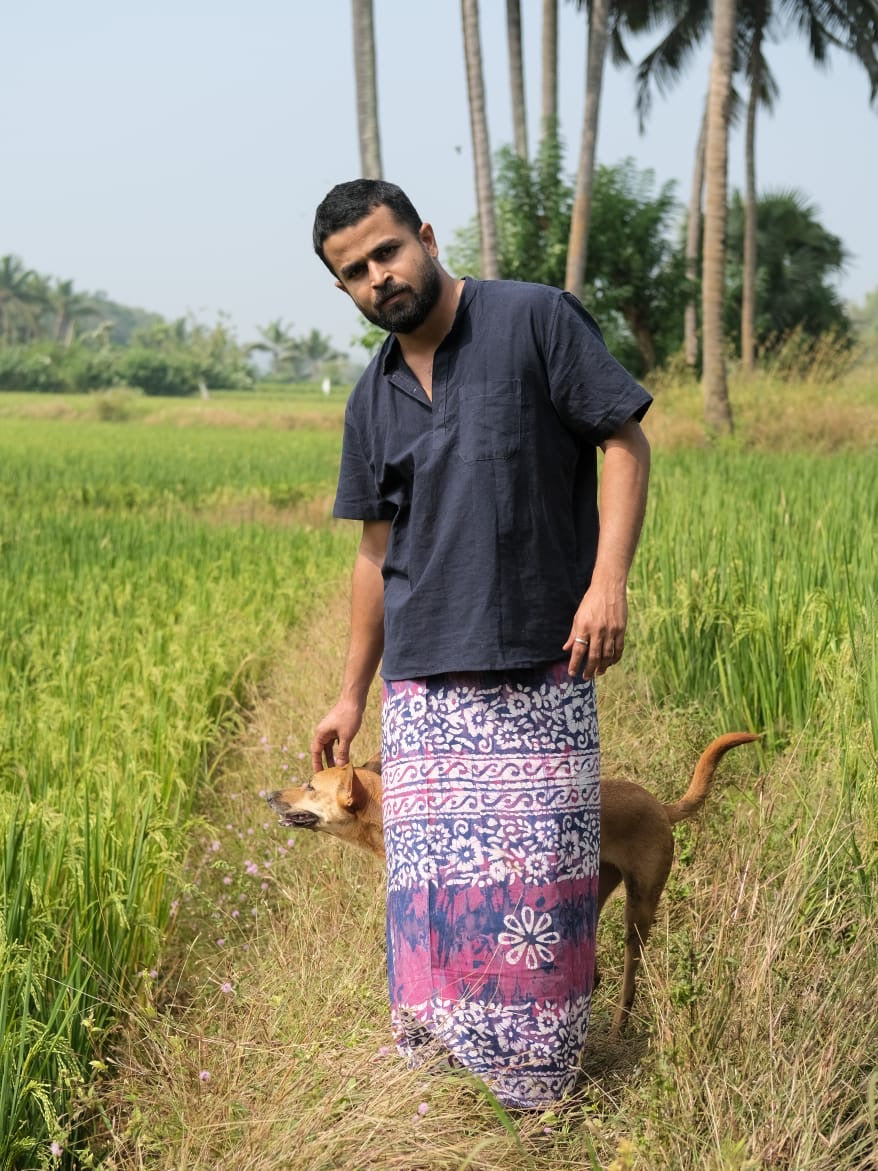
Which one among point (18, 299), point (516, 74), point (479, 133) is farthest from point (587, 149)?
point (18, 299)

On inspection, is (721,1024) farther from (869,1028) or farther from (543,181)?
(543,181)

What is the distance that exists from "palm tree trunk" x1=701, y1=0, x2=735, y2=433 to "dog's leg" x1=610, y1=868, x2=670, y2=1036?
11.0 meters

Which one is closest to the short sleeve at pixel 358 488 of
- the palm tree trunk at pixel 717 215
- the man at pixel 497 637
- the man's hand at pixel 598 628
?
the man at pixel 497 637

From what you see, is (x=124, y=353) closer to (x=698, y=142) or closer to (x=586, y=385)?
(x=698, y=142)

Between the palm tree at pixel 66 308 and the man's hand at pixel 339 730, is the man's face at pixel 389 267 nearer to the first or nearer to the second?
the man's hand at pixel 339 730

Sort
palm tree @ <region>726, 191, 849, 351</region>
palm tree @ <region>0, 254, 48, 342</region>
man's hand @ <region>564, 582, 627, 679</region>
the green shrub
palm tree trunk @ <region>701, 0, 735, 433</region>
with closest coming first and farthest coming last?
1. man's hand @ <region>564, 582, 627, 679</region>
2. palm tree trunk @ <region>701, 0, 735, 433</region>
3. palm tree @ <region>726, 191, 849, 351</region>
4. the green shrub
5. palm tree @ <region>0, 254, 48, 342</region>

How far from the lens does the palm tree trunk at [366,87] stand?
11.5 metres

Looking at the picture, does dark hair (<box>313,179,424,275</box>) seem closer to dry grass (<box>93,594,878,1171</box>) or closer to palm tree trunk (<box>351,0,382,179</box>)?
dry grass (<box>93,594,878,1171</box>)

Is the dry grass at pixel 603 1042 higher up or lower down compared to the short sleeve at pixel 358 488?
lower down

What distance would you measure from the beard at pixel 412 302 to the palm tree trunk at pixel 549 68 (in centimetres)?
2030

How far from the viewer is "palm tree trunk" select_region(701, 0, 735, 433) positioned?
13070 millimetres

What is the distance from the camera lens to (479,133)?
14.5 metres

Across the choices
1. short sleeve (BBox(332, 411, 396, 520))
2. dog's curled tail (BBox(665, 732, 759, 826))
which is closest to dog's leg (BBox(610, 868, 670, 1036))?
dog's curled tail (BBox(665, 732, 759, 826))

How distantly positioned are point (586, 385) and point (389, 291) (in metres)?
0.39
